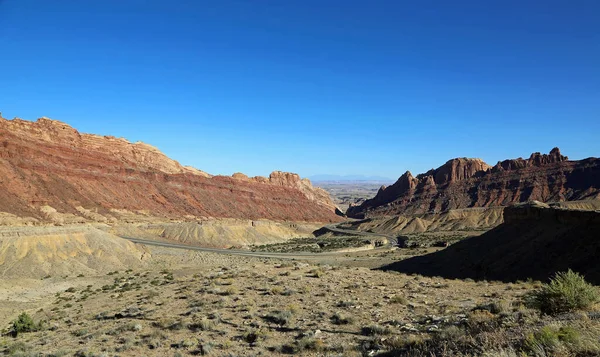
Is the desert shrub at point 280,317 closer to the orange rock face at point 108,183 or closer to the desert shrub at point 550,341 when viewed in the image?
the desert shrub at point 550,341

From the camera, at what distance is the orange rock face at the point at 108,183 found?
81.4 metres

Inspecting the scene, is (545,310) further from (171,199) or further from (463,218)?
(171,199)

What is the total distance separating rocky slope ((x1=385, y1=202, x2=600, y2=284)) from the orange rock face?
72630 millimetres

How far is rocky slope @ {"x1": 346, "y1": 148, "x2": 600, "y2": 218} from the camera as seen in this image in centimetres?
12312

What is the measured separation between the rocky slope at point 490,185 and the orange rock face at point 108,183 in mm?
37209

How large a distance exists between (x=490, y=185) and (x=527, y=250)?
123 m

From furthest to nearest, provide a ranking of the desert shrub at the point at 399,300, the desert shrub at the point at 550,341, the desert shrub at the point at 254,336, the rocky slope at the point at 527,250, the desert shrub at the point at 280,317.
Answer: the rocky slope at the point at 527,250 → the desert shrub at the point at 399,300 → the desert shrub at the point at 280,317 → the desert shrub at the point at 254,336 → the desert shrub at the point at 550,341

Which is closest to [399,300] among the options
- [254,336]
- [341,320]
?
[341,320]

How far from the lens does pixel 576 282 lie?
34.6ft

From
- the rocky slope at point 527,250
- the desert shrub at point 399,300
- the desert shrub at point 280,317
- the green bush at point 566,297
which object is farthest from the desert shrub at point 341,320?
the rocky slope at point 527,250

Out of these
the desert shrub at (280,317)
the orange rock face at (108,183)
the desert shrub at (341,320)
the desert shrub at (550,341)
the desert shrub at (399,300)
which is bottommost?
the desert shrub at (280,317)

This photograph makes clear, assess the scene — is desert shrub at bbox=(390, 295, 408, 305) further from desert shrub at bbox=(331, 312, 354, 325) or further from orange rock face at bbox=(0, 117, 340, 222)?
orange rock face at bbox=(0, 117, 340, 222)

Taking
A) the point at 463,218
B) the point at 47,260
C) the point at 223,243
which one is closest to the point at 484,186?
the point at 463,218

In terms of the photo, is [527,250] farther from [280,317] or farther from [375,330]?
[280,317]
